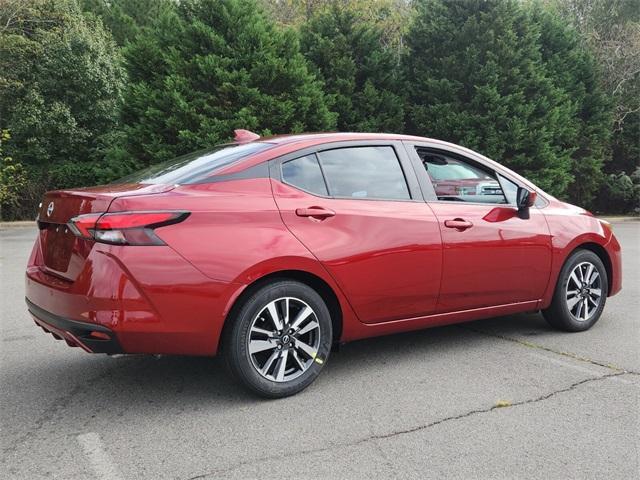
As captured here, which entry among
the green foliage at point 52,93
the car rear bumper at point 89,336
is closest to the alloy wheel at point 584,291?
the car rear bumper at point 89,336

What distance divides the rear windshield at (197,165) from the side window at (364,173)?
442 millimetres

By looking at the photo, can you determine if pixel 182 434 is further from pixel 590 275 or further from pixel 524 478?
pixel 590 275

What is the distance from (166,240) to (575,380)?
2712 millimetres

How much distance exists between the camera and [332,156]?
12.7ft

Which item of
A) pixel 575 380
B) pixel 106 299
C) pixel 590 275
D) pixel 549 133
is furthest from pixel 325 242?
pixel 549 133

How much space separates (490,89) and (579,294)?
1484 centimetres

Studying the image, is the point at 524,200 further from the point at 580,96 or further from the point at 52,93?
the point at 52,93

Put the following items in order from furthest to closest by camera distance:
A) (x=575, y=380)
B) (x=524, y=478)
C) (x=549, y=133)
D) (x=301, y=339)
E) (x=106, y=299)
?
(x=549, y=133) → (x=575, y=380) → (x=301, y=339) → (x=106, y=299) → (x=524, y=478)

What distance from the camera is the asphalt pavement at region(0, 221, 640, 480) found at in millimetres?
2695

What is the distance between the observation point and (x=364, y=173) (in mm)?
3955

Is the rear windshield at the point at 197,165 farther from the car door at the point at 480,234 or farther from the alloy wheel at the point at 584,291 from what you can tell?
the alloy wheel at the point at 584,291

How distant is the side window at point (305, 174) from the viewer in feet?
11.9

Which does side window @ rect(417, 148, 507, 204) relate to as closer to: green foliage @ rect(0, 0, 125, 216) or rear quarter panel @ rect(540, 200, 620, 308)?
rear quarter panel @ rect(540, 200, 620, 308)

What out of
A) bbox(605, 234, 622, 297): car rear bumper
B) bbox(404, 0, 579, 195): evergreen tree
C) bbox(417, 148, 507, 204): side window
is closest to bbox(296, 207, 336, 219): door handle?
bbox(417, 148, 507, 204): side window
